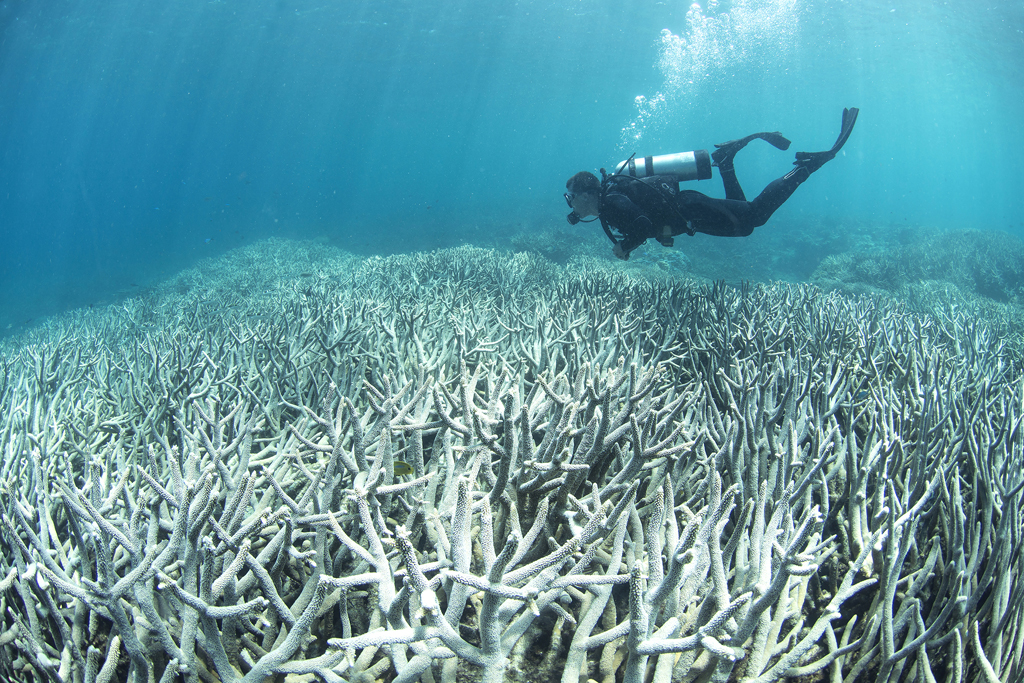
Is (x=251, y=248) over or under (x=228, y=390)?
over

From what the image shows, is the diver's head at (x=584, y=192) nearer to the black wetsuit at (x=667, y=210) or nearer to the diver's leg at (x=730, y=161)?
the black wetsuit at (x=667, y=210)

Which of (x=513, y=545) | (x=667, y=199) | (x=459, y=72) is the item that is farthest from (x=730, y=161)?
(x=459, y=72)

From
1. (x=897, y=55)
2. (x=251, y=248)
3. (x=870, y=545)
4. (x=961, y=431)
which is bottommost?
(x=870, y=545)

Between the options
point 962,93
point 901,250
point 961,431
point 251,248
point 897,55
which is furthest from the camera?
point 962,93

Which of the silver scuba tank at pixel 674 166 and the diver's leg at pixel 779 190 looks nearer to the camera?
the silver scuba tank at pixel 674 166

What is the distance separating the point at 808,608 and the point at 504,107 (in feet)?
275

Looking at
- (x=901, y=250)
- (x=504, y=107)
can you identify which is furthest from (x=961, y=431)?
(x=504, y=107)

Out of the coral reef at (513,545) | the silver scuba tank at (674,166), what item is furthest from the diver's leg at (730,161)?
the coral reef at (513,545)

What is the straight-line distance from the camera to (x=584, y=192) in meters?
6.36

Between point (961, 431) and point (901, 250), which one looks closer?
point (961, 431)

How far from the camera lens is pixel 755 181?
79062mm

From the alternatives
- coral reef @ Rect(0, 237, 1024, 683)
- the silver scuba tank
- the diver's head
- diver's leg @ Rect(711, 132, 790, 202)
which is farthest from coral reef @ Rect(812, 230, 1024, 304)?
coral reef @ Rect(0, 237, 1024, 683)

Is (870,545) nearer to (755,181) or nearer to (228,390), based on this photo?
(228,390)

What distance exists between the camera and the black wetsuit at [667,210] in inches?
249
